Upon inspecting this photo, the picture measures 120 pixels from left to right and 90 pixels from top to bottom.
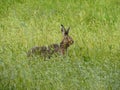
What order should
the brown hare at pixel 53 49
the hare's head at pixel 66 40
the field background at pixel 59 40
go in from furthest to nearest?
the hare's head at pixel 66 40
the brown hare at pixel 53 49
the field background at pixel 59 40

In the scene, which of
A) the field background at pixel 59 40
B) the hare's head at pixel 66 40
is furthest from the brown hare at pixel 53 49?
the field background at pixel 59 40

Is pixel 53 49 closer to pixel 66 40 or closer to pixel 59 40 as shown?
pixel 66 40

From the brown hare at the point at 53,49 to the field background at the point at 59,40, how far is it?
13 cm

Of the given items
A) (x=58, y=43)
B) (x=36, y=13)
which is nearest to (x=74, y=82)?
(x=58, y=43)

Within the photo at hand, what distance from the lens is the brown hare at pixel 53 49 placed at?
824 cm

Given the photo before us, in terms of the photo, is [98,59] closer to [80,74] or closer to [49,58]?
[49,58]

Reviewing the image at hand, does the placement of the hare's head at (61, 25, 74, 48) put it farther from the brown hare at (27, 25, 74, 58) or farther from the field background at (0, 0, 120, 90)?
the field background at (0, 0, 120, 90)

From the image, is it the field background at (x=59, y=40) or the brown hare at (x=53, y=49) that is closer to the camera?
the field background at (x=59, y=40)

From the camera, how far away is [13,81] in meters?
6.54

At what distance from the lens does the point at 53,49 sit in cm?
827

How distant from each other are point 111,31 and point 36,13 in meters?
2.19

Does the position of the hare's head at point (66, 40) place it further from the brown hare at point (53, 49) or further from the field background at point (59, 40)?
the field background at point (59, 40)

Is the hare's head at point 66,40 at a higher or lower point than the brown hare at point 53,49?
higher

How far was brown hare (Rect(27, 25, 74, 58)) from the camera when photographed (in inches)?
324
